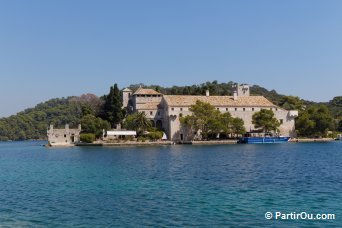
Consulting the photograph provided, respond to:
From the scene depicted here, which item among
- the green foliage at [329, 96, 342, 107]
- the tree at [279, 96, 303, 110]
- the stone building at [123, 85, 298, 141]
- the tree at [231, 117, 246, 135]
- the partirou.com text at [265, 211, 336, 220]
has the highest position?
the green foliage at [329, 96, 342, 107]

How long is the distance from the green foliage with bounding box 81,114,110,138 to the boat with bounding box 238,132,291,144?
23.7m

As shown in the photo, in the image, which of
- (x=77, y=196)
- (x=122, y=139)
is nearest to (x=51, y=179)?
(x=77, y=196)

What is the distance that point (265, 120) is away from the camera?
7431 cm

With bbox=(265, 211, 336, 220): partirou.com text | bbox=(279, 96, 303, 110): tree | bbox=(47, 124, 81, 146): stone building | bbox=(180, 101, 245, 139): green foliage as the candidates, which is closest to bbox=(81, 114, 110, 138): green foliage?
bbox=(47, 124, 81, 146): stone building

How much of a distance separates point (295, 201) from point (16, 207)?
1149 cm

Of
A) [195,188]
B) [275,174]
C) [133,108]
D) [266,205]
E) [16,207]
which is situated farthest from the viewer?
[133,108]

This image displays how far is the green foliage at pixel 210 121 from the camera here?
233 feet

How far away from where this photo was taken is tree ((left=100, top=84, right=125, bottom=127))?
75312 mm

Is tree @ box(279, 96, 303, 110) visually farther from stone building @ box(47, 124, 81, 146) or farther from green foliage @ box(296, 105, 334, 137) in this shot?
stone building @ box(47, 124, 81, 146)

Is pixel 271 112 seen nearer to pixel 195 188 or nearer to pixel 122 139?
pixel 122 139

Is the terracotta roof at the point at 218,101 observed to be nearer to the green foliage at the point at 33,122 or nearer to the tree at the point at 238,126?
the tree at the point at 238,126

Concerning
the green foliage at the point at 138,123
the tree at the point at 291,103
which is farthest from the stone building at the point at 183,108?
the tree at the point at 291,103

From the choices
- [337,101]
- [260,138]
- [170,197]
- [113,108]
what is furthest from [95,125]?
[337,101]

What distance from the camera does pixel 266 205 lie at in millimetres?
16500
